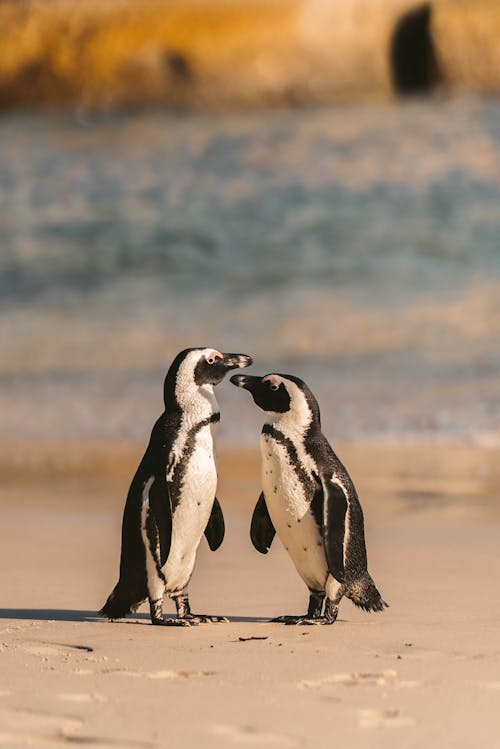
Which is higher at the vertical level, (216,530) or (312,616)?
(216,530)

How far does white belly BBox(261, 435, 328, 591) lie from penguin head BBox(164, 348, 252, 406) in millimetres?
259

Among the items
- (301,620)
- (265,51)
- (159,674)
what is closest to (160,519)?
(301,620)

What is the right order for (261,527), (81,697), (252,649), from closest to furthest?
(81,697)
(252,649)
(261,527)

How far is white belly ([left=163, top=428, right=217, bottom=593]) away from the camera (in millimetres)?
4055

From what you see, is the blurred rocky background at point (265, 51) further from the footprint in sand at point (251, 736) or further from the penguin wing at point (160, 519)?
the footprint in sand at point (251, 736)

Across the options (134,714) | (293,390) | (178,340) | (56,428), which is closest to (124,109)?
(178,340)

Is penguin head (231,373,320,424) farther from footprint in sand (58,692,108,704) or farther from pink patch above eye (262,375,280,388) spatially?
footprint in sand (58,692,108,704)

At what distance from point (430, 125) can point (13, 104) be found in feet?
20.2

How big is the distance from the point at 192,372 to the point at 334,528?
2.01 ft

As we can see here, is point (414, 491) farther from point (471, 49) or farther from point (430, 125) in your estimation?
point (471, 49)

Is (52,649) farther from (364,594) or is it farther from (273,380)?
(273,380)

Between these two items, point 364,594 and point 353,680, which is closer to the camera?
point 353,680

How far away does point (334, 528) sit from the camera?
396 centimetres

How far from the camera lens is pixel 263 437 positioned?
13.6 ft
